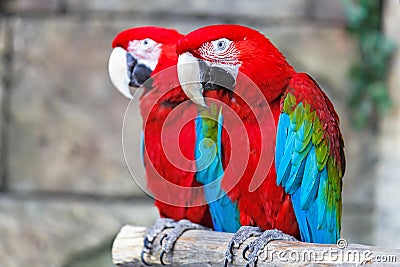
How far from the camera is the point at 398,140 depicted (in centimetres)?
205

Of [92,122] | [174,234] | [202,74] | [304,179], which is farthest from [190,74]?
[92,122]

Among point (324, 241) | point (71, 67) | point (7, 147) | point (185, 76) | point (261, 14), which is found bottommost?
point (324, 241)

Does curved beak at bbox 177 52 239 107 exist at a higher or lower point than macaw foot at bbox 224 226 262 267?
higher

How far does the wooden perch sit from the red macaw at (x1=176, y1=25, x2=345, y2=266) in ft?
0.11

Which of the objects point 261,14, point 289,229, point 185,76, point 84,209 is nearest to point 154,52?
point 185,76

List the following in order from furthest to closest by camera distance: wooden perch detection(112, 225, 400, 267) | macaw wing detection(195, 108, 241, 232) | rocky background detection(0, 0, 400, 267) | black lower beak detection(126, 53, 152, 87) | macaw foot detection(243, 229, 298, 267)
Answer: rocky background detection(0, 0, 400, 267) → black lower beak detection(126, 53, 152, 87) → macaw wing detection(195, 108, 241, 232) → macaw foot detection(243, 229, 298, 267) → wooden perch detection(112, 225, 400, 267)

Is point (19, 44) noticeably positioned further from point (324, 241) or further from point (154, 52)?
point (324, 241)

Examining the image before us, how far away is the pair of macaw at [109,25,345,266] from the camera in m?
1.03

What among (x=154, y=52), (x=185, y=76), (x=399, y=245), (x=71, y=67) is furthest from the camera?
(x=71, y=67)

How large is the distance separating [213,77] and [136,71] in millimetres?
329

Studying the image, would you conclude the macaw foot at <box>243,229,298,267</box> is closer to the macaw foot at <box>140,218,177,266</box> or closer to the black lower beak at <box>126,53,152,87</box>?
the macaw foot at <box>140,218,177,266</box>

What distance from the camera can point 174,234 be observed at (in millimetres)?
1258

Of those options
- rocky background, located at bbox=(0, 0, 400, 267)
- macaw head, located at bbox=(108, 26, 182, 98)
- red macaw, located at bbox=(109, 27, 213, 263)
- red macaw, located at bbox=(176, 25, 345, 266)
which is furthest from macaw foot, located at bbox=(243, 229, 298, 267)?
rocky background, located at bbox=(0, 0, 400, 267)

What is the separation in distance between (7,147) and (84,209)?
34cm
